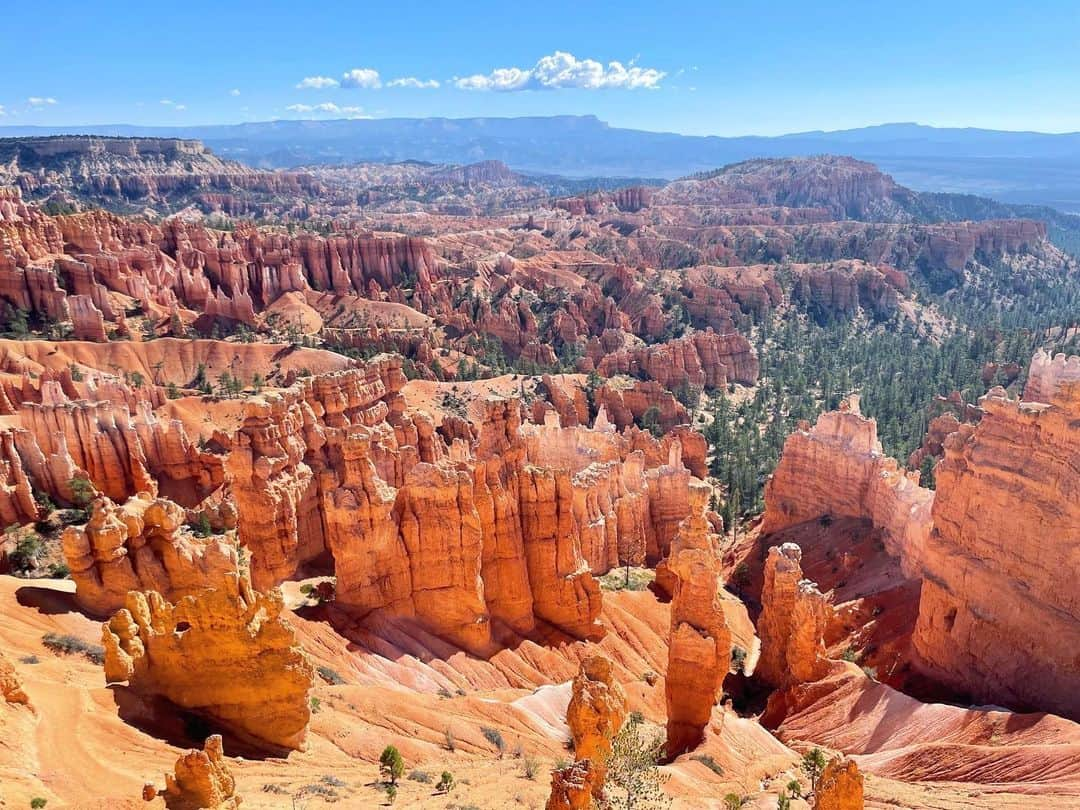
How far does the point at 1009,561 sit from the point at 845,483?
707 inches

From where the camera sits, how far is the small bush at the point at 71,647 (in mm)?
18000

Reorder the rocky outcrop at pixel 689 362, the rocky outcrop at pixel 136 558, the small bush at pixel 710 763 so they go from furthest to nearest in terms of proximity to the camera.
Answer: the rocky outcrop at pixel 689 362 < the rocky outcrop at pixel 136 558 < the small bush at pixel 710 763

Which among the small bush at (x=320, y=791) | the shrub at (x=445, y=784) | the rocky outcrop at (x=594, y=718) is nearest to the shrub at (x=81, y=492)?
the small bush at (x=320, y=791)

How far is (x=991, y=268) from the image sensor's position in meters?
159

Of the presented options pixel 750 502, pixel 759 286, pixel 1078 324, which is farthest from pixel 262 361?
pixel 1078 324

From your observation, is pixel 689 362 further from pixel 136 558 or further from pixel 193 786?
pixel 193 786

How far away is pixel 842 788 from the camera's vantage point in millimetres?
14914

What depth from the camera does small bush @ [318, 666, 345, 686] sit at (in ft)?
73.3

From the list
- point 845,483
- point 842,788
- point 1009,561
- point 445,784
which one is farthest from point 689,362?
point 445,784

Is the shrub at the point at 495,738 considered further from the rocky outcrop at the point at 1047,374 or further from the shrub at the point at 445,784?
the rocky outcrop at the point at 1047,374

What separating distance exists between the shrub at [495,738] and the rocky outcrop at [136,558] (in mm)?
8058

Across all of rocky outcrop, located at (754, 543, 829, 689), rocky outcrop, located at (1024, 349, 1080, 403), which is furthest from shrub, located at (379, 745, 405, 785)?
rocky outcrop, located at (1024, 349, 1080, 403)

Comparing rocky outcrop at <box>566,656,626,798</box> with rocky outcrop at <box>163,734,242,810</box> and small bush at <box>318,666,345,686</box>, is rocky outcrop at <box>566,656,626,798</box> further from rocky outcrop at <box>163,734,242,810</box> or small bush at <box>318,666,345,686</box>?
small bush at <box>318,666,345,686</box>

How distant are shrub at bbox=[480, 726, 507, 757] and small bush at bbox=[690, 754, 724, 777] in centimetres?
522
